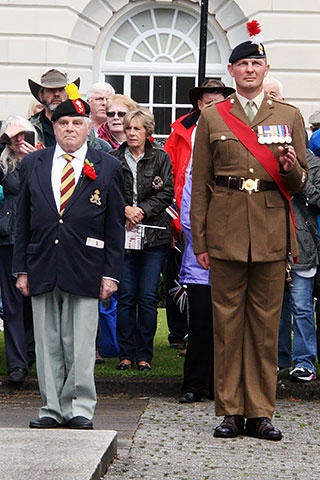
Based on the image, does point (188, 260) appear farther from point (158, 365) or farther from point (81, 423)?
point (81, 423)

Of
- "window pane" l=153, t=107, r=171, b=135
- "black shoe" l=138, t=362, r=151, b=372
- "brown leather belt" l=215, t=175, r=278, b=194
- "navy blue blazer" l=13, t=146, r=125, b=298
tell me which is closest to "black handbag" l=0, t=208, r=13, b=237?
"black shoe" l=138, t=362, r=151, b=372

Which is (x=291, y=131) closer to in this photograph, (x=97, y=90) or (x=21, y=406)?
(x=21, y=406)

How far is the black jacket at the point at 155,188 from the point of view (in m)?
9.61

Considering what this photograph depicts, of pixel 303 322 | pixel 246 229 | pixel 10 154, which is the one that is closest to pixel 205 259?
pixel 246 229

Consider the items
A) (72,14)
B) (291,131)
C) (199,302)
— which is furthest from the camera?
(72,14)

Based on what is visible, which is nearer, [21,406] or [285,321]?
[21,406]

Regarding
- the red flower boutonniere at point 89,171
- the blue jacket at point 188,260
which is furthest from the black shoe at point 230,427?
the red flower boutonniere at point 89,171

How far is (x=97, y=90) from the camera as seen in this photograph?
11.2 meters

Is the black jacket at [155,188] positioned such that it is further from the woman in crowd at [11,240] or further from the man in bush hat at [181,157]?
the woman in crowd at [11,240]

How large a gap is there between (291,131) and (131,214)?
7.26ft

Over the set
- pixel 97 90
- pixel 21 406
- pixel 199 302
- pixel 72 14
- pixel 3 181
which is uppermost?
pixel 72 14

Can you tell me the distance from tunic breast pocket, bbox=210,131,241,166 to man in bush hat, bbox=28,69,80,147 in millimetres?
2638

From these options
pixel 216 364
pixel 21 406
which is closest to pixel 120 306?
pixel 21 406

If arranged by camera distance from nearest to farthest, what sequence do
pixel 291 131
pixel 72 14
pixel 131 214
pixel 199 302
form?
pixel 291 131
pixel 199 302
pixel 131 214
pixel 72 14
